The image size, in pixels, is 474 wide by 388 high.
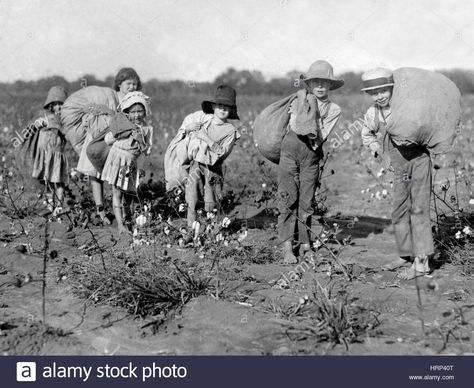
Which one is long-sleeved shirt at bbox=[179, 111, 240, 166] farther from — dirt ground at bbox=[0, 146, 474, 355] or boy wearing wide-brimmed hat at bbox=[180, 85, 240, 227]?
dirt ground at bbox=[0, 146, 474, 355]

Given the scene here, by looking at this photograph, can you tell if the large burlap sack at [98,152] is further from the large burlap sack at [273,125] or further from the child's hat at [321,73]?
the child's hat at [321,73]

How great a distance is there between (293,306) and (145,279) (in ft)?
3.45

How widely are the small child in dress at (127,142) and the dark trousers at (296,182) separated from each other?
1.45 meters

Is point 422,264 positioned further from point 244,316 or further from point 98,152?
A: point 98,152

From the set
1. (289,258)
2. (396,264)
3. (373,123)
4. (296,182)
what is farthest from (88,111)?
(396,264)

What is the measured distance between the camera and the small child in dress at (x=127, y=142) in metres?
6.36

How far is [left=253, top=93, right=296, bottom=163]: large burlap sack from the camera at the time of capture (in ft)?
19.1

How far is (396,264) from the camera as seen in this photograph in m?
5.68

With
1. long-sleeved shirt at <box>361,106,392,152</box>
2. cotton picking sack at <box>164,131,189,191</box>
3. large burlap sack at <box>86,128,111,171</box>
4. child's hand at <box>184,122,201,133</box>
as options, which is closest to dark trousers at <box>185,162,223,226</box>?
cotton picking sack at <box>164,131,189,191</box>

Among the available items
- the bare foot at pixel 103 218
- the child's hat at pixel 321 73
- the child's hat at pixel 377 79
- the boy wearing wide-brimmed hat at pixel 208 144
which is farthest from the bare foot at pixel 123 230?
the child's hat at pixel 377 79
